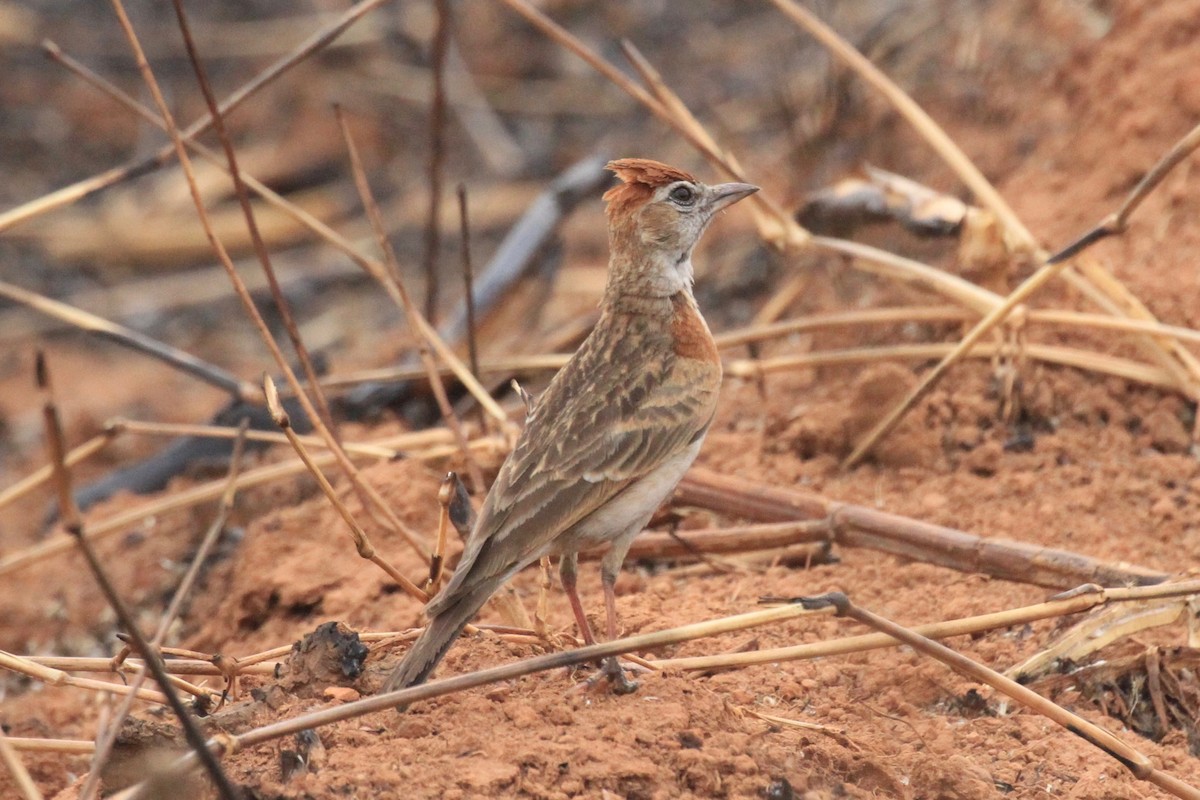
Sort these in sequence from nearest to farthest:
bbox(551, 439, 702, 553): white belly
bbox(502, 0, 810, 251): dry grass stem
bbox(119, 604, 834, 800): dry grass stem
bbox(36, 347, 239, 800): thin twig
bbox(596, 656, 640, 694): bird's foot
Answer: bbox(36, 347, 239, 800): thin twig, bbox(119, 604, 834, 800): dry grass stem, bbox(596, 656, 640, 694): bird's foot, bbox(551, 439, 702, 553): white belly, bbox(502, 0, 810, 251): dry grass stem

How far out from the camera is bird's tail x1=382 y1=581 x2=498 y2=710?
11.1ft

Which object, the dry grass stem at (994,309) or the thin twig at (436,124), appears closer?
the dry grass stem at (994,309)

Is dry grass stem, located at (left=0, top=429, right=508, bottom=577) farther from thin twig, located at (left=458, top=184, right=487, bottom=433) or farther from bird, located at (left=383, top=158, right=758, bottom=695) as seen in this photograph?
bird, located at (left=383, top=158, right=758, bottom=695)

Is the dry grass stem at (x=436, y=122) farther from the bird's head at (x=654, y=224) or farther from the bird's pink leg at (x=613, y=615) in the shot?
the bird's pink leg at (x=613, y=615)

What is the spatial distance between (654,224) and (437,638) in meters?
1.68

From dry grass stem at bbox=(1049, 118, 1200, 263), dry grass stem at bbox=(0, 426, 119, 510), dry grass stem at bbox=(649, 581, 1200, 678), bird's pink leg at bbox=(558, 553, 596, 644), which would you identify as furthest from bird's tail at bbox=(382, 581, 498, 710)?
dry grass stem at bbox=(1049, 118, 1200, 263)

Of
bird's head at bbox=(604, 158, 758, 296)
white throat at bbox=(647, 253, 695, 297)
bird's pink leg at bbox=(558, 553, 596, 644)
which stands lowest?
bird's pink leg at bbox=(558, 553, 596, 644)

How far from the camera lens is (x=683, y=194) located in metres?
4.56

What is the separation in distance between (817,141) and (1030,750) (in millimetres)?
4860

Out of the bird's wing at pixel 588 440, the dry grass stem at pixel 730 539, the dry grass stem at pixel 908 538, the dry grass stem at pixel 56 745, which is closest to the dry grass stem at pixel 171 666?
the dry grass stem at pixel 56 745

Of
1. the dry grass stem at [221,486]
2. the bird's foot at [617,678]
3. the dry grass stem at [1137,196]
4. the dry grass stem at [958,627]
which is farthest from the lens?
the dry grass stem at [221,486]

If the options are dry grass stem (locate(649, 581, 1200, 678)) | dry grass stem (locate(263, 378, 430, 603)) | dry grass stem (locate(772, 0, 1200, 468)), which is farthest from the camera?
dry grass stem (locate(772, 0, 1200, 468))

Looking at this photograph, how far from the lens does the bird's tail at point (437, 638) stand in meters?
3.39

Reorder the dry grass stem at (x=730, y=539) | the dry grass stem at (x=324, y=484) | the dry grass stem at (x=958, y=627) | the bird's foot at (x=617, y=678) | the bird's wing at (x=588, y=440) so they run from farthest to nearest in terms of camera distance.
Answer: the dry grass stem at (x=730, y=539), the bird's wing at (x=588, y=440), the bird's foot at (x=617, y=678), the dry grass stem at (x=324, y=484), the dry grass stem at (x=958, y=627)
